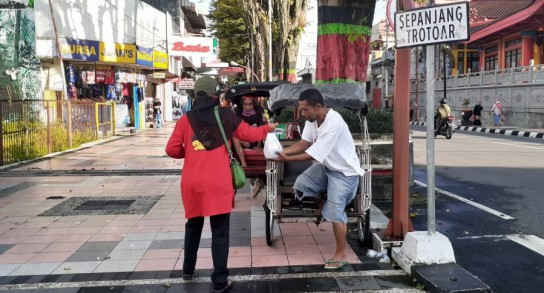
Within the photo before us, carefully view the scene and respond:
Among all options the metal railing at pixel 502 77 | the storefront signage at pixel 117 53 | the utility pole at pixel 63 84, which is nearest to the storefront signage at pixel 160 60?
the storefront signage at pixel 117 53

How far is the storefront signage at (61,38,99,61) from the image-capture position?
18719 millimetres

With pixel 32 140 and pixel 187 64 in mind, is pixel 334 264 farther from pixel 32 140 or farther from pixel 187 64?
pixel 187 64

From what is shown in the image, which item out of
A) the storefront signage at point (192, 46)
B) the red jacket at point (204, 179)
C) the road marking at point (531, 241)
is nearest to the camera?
the red jacket at point (204, 179)

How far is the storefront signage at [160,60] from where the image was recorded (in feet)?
83.2

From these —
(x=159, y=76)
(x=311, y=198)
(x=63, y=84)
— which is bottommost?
(x=311, y=198)

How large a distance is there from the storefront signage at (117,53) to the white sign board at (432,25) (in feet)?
57.1

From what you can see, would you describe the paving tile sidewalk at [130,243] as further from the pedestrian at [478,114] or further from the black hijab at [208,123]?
the pedestrian at [478,114]

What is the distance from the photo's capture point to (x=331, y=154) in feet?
15.4

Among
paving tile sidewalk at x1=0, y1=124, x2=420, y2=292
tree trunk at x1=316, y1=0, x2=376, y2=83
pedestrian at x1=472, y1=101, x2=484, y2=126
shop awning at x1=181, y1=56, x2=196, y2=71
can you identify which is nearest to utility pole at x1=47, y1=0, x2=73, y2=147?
paving tile sidewalk at x1=0, y1=124, x2=420, y2=292

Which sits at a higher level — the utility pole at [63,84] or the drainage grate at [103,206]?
the utility pole at [63,84]

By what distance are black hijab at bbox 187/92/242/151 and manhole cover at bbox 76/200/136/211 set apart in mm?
3991

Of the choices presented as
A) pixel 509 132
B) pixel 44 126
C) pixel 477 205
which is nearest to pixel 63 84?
pixel 44 126

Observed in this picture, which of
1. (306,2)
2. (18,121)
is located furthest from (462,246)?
(306,2)

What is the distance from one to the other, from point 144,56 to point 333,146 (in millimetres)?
20558
